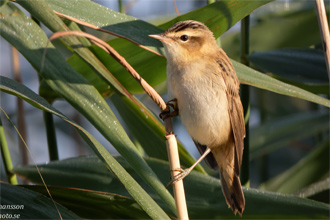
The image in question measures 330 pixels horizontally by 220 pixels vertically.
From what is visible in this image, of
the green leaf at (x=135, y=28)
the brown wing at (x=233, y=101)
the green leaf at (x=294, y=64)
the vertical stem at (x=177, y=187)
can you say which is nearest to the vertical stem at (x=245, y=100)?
the green leaf at (x=294, y=64)

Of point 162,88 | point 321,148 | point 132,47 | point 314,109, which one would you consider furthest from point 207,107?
point 314,109

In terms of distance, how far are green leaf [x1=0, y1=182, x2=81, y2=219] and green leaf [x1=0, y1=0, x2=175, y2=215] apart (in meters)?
0.31

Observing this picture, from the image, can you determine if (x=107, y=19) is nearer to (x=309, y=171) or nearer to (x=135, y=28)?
(x=135, y=28)

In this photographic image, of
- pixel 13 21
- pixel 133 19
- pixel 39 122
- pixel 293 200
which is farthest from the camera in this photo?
pixel 39 122

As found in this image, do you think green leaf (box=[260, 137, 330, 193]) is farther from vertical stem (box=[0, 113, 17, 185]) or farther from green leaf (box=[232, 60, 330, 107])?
vertical stem (box=[0, 113, 17, 185])

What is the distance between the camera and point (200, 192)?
138 centimetres

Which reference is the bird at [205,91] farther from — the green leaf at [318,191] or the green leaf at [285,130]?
the green leaf at [285,130]

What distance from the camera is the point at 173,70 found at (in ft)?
4.38

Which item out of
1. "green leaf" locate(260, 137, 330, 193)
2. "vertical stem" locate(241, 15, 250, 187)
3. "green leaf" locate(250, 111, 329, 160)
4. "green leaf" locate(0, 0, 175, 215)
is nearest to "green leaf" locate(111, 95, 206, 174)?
"vertical stem" locate(241, 15, 250, 187)

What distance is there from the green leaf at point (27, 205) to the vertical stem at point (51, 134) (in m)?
0.34

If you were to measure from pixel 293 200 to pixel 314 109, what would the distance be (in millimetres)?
1837

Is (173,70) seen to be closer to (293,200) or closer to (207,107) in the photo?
(207,107)

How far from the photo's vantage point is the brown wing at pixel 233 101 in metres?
1.39

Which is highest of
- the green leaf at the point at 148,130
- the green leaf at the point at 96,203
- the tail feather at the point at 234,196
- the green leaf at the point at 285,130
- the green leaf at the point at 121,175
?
the green leaf at the point at 285,130
